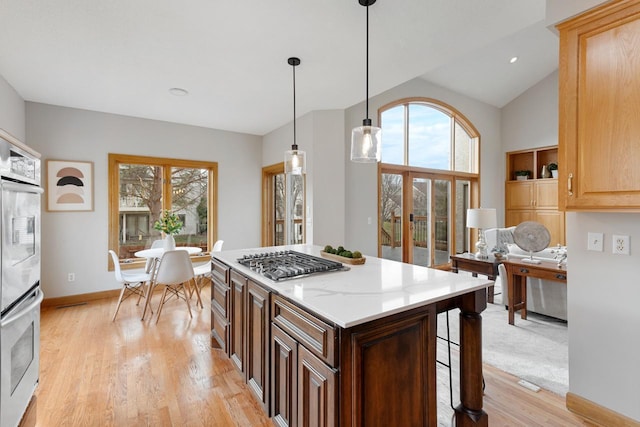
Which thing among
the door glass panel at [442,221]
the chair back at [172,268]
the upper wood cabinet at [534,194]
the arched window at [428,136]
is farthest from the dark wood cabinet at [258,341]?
the upper wood cabinet at [534,194]

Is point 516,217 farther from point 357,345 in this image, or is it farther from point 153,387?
point 153,387

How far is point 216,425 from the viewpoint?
6.04ft

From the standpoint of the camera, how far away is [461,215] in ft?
21.0

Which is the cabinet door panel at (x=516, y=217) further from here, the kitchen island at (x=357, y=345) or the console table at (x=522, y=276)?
the kitchen island at (x=357, y=345)

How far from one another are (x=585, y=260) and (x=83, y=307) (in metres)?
5.16

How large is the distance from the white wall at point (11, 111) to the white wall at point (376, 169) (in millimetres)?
3841

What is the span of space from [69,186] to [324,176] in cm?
336

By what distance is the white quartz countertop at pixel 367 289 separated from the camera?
1.27 m

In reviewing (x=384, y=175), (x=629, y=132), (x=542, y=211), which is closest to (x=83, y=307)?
(x=384, y=175)

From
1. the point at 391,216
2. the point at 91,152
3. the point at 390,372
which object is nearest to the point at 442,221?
the point at 391,216

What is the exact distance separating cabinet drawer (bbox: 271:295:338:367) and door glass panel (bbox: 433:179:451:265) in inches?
194

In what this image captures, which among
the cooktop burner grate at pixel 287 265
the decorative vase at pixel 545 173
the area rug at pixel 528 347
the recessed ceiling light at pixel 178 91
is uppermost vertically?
the recessed ceiling light at pixel 178 91

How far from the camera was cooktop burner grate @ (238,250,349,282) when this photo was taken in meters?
1.79

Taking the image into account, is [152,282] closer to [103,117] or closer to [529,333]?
[103,117]
